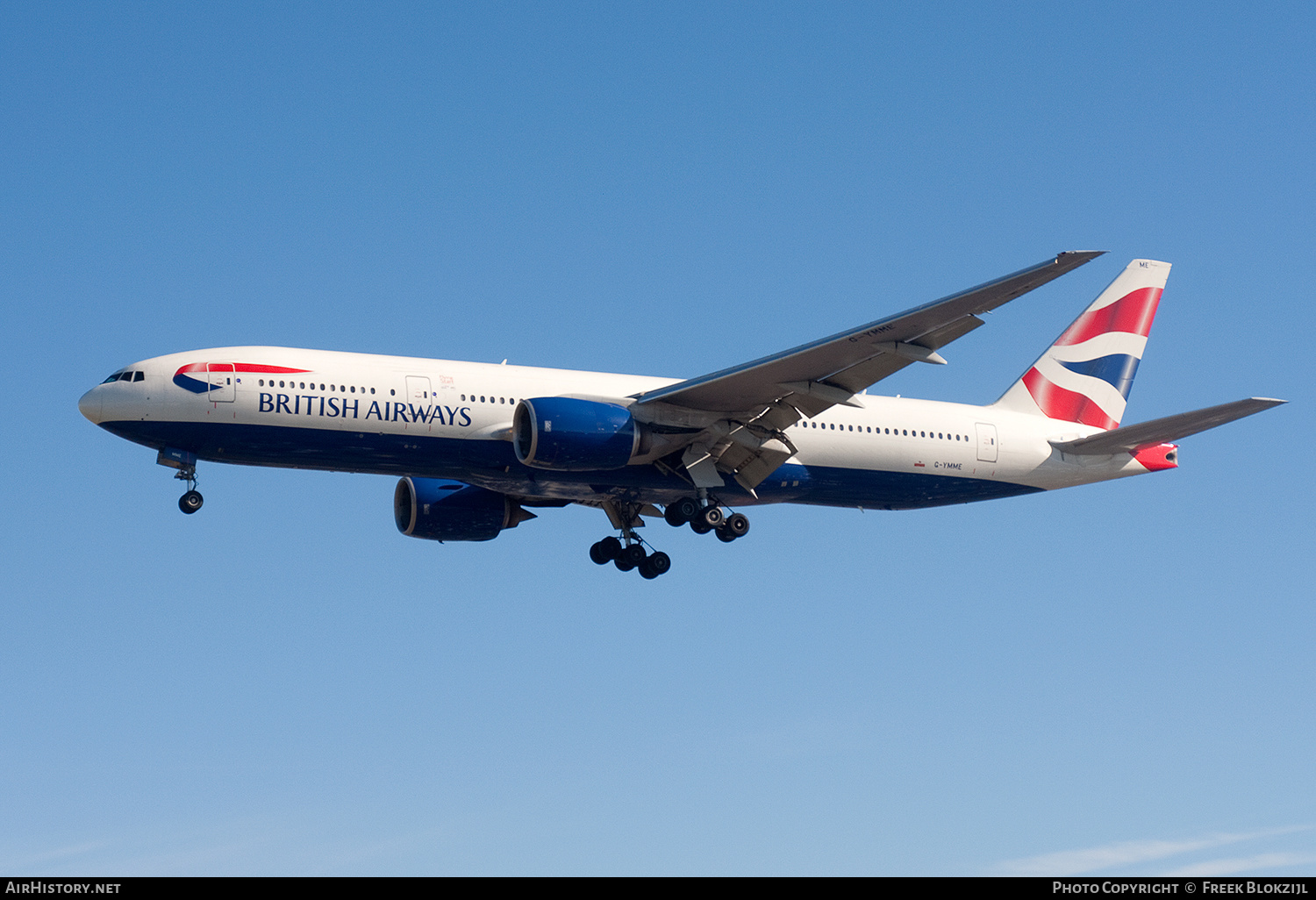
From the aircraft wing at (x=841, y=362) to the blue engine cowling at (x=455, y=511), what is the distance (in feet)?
22.2

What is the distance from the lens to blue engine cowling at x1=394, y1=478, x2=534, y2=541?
1515 inches

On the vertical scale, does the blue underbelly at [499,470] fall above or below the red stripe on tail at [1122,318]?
below

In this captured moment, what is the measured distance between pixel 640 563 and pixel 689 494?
10.7 feet

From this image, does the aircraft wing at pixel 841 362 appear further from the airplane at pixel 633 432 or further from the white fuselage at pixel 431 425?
the white fuselage at pixel 431 425

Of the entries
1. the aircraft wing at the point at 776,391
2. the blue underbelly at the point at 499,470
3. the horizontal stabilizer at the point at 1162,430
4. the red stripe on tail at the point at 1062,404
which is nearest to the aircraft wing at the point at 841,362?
the aircraft wing at the point at 776,391

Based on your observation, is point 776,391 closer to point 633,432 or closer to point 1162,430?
point 633,432

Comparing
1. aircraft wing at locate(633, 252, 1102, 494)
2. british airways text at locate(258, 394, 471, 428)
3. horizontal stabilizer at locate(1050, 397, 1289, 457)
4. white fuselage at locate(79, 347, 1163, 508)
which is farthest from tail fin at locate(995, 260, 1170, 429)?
british airways text at locate(258, 394, 471, 428)

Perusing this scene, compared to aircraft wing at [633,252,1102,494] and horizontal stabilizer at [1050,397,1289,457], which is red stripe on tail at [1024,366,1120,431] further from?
aircraft wing at [633,252,1102,494]

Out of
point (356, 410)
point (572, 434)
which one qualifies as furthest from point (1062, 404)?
point (356, 410)

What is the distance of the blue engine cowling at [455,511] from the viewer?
38.5 meters
